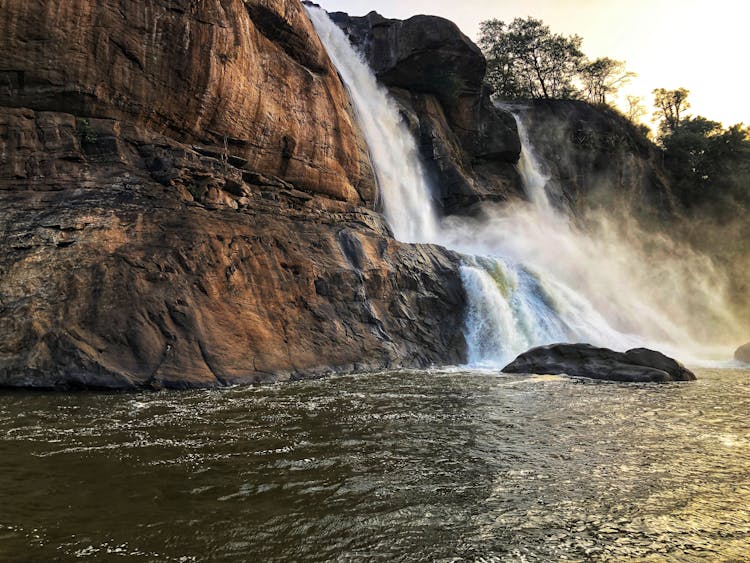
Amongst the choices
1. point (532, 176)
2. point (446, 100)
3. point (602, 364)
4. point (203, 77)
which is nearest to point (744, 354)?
point (602, 364)

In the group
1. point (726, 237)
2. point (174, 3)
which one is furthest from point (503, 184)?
point (174, 3)

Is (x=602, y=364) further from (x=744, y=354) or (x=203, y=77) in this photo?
(x=203, y=77)

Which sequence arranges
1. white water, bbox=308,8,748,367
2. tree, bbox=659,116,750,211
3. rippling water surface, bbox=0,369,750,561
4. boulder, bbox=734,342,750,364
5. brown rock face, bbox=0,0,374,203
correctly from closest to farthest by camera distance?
rippling water surface, bbox=0,369,750,561 → brown rock face, bbox=0,0,374,203 → white water, bbox=308,8,748,367 → boulder, bbox=734,342,750,364 → tree, bbox=659,116,750,211

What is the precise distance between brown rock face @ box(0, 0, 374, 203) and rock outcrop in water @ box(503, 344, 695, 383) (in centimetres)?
984

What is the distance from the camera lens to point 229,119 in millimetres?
16578

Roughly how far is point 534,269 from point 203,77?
1456 centimetres

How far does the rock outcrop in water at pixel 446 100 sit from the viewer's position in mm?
29031

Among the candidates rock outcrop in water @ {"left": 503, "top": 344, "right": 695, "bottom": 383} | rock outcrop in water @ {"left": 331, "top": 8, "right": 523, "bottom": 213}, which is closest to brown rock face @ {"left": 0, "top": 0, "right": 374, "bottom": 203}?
rock outcrop in water @ {"left": 331, "top": 8, "right": 523, "bottom": 213}

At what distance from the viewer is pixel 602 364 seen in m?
13.3

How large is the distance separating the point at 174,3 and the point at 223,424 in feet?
44.1

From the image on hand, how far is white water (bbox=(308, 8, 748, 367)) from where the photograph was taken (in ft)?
60.6

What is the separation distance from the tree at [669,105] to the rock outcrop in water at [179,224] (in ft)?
152

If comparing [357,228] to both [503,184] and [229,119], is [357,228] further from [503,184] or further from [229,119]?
[503,184]

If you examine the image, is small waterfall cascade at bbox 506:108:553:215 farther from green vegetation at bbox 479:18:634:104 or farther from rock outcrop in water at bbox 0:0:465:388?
rock outcrop in water at bbox 0:0:465:388
